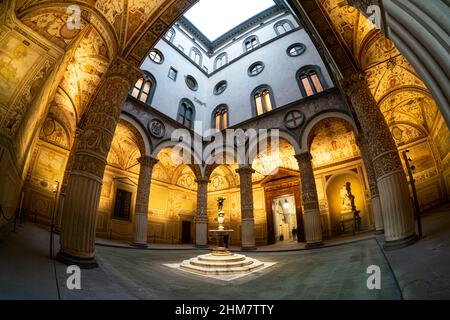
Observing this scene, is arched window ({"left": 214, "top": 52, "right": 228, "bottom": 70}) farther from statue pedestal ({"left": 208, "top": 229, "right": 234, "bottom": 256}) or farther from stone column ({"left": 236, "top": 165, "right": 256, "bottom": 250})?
statue pedestal ({"left": 208, "top": 229, "right": 234, "bottom": 256})

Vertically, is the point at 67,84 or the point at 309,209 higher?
the point at 67,84

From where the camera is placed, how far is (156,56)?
53.3 ft

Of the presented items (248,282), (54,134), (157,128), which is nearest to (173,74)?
(157,128)

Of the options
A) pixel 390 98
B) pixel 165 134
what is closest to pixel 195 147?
pixel 165 134

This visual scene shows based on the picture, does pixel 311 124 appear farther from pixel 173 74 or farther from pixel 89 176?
pixel 173 74

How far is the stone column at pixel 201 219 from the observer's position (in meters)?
13.2

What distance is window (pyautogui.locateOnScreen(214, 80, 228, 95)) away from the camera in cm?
1859

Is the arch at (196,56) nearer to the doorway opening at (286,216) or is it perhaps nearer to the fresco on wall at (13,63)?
the doorway opening at (286,216)

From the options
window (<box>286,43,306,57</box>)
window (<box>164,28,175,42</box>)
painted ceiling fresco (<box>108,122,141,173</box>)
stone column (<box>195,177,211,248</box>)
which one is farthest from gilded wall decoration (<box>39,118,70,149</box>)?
window (<box>286,43,306,57</box>)

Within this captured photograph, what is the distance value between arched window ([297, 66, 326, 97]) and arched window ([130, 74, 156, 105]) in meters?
10.2

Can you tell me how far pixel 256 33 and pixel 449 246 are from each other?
21452 millimetres

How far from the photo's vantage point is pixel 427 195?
1059 centimetres

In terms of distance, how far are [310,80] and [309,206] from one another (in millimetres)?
8537
